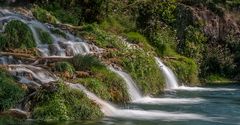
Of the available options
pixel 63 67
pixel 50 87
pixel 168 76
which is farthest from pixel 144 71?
pixel 50 87

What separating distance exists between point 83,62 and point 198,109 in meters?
5.36

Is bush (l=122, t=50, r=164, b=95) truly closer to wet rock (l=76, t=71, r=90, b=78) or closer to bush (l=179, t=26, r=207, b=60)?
wet rock (l=76, t=71, r=90, b=78)

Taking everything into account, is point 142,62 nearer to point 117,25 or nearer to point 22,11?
point 22,11

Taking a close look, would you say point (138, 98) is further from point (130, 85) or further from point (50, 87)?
point (50, 87)

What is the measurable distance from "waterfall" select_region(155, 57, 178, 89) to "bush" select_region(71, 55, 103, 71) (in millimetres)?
10653

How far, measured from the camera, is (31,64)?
2550cm

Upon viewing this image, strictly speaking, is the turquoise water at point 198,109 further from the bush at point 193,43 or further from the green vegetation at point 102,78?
the bush at point 193,43

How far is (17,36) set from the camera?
95.2 feet

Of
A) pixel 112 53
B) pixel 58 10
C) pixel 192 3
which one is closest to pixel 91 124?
pixel 112 53

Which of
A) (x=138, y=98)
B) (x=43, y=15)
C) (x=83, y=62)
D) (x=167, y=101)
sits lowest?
(x=167, y=101)

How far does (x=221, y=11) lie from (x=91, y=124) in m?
37.7

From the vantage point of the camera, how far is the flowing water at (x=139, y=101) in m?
22.9

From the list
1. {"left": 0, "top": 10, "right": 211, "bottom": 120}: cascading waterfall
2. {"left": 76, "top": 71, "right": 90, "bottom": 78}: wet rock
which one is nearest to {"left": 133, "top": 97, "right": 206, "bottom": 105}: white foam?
{"left": 0, "top": 10, "right": 211, "bottom": 120}: cascading waterfall

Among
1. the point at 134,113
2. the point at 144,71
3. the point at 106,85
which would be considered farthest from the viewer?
the point at 144,71
